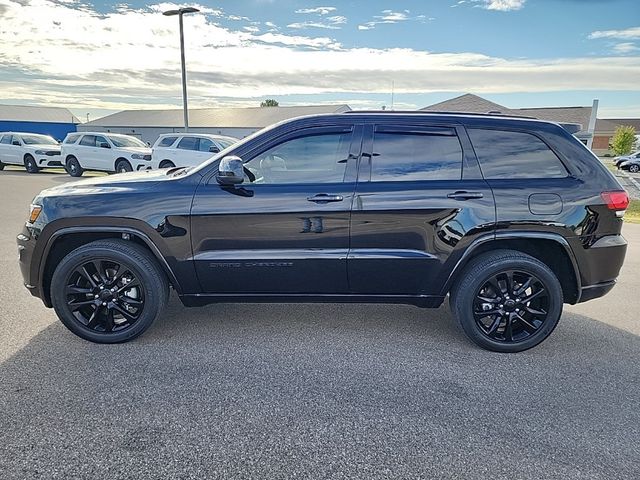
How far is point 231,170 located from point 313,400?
1.72 m

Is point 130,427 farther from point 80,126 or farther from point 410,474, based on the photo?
point 80,126

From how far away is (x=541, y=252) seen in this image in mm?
3811

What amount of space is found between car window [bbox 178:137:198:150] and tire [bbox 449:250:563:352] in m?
13.5

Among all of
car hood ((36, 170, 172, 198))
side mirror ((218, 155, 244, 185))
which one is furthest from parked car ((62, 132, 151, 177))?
side mirror ((218, 155, 244, 185))

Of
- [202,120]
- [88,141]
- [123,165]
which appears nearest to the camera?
[123,165]

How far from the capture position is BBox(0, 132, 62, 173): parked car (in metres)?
20.1

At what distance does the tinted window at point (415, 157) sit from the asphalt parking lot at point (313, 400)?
4.60 ft

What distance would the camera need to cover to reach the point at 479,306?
372 cm

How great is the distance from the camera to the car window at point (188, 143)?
51.0ft

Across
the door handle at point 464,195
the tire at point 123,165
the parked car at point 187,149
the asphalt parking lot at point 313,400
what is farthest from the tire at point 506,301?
the tire at point 123,165

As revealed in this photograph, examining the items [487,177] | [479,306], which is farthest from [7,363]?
[487,177]

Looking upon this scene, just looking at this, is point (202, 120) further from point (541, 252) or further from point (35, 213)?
point (541, 252)

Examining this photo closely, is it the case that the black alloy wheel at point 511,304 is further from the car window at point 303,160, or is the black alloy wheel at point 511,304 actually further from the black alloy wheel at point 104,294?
the black alloy wheel at point 104,294

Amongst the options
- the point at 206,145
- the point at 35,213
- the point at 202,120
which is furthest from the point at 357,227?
the point at 202,120
